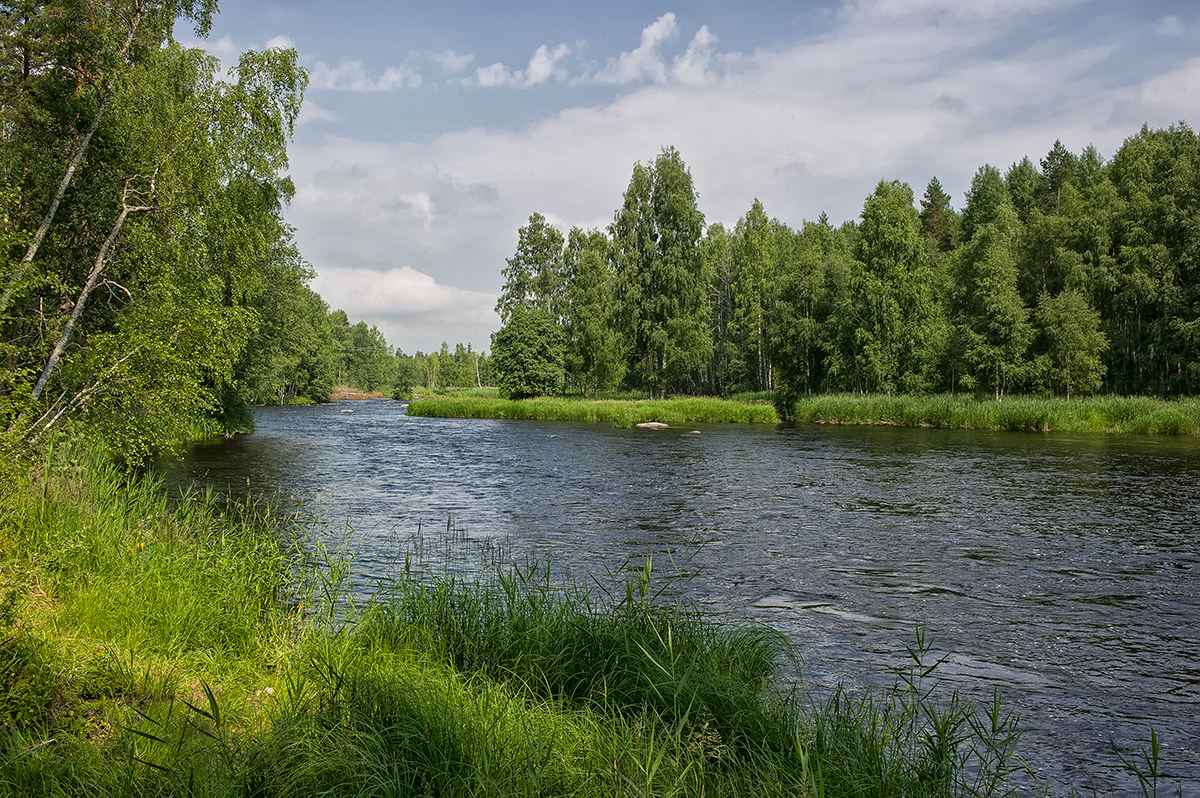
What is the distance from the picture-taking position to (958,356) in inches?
1790

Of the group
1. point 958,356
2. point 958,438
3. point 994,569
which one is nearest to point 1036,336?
point 958,356

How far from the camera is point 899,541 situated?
1333 centimetres

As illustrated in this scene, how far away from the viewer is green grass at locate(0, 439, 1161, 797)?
12.1 ft

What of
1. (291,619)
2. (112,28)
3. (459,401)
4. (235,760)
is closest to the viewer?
(235,760)

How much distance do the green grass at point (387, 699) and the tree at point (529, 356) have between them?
5601cm

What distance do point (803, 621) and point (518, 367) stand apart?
56.3 metres

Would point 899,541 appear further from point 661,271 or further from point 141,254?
point 661,271

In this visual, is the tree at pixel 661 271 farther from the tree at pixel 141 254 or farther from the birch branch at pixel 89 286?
the birch branch at pixel 89 286

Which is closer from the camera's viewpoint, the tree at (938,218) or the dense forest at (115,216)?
the dense forest at (115,216)

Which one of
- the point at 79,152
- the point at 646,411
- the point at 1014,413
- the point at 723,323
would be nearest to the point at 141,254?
the point at 79,152

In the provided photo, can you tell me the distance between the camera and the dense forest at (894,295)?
42781 mm

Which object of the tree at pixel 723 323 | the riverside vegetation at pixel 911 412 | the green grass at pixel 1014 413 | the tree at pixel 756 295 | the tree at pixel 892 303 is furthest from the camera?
the tree at pixel 723 323

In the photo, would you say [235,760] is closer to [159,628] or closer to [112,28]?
[159,628]

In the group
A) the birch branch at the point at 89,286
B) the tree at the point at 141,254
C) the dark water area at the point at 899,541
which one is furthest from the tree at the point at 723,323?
the birch branch at the point at 89,286
